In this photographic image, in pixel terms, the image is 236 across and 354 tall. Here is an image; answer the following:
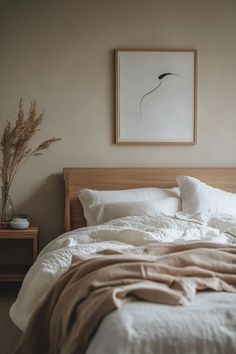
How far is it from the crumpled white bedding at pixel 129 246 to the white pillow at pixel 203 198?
276 millimetres

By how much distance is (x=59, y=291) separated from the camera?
Result: 185cm

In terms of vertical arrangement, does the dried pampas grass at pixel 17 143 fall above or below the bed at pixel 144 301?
above

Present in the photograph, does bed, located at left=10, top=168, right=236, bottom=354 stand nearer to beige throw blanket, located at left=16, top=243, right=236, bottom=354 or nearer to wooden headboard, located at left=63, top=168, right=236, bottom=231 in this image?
beige throw blanket, located at left=16, top=243, right=236, bottom=354

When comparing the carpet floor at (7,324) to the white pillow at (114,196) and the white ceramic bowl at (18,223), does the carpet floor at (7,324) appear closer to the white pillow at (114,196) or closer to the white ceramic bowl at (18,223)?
the white ceramic bowl at (18,223)

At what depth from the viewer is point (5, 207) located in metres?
3.80

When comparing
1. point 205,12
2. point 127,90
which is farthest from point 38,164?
point 205,12

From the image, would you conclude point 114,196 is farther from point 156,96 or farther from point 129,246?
point 129,246

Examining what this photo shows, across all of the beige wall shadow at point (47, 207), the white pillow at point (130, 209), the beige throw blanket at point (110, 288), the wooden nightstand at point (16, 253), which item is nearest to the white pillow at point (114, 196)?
the white pillow at point (130, 209)

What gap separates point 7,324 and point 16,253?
96 cm

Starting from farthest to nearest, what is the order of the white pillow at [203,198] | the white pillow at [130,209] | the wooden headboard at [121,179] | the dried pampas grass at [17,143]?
the wooden headboard at [121,179]
the dried pampas grass at [17,143]
the white pillow at [203,198]
the white pillow at [130,209]

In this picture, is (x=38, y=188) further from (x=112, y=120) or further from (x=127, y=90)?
(x=127, y=90)

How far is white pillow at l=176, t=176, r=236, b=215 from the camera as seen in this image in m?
3.54

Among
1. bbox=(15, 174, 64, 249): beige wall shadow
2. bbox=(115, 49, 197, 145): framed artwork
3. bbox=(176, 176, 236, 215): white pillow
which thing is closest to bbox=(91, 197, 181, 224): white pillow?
bbox=(176, 176, 236, 215): white pillow

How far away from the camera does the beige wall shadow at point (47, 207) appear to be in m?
3.93
